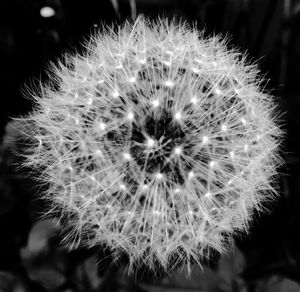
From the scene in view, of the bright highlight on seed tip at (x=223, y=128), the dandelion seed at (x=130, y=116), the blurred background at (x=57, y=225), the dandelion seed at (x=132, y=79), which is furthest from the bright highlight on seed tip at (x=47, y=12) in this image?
the bright highlight on seed tip at (x=223, y=128)

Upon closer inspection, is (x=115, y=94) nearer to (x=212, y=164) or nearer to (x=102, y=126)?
(x=102, y=126)

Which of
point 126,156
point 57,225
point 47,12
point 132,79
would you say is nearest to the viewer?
point 126,156

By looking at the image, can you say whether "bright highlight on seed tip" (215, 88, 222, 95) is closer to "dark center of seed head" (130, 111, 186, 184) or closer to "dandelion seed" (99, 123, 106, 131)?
"dark center of seed head" (130, 111, 186, 184)

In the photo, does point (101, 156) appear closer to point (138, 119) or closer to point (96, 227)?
point (138, 119)

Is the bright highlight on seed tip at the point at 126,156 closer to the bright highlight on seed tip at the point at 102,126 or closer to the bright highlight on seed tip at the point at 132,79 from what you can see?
the bright highlight on seed tip at the point at 102,126

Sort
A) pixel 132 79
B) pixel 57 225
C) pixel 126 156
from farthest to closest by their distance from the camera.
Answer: pixel 57 225, pixel 132 79, pixel 126 156

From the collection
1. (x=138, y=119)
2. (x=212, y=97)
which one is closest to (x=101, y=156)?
(x=138, y=119)

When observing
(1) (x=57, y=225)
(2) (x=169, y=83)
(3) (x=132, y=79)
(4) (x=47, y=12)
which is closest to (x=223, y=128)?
(2) (x=169, y=83)

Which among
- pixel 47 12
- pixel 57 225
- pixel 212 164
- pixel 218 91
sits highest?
pixel 47 12
